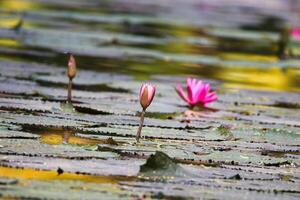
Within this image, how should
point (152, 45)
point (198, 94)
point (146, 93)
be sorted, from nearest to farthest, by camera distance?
point (146, 93) < point (198, 94) < point (152, 45)

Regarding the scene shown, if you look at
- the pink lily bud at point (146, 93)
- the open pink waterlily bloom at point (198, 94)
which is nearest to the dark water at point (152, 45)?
the open pink waterlily bloom at point (198, 94)

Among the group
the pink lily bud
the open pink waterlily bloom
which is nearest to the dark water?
the open pink waterlily bloom

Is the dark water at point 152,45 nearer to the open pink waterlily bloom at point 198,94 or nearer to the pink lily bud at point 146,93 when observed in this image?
the open pink waterlily bloom at point 198,94

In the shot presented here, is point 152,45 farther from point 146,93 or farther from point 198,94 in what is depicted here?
point 146,93

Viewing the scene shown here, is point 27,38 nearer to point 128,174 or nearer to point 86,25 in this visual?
point 86,25

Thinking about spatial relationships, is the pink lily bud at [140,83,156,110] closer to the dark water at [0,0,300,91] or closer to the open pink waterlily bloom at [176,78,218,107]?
the open pink waterlily bloom at [176,78,218,107]

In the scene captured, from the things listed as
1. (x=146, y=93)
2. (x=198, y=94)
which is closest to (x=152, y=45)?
(x=198, y=94)

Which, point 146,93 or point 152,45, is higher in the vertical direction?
point 152,45

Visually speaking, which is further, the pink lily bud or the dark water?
the dark water
